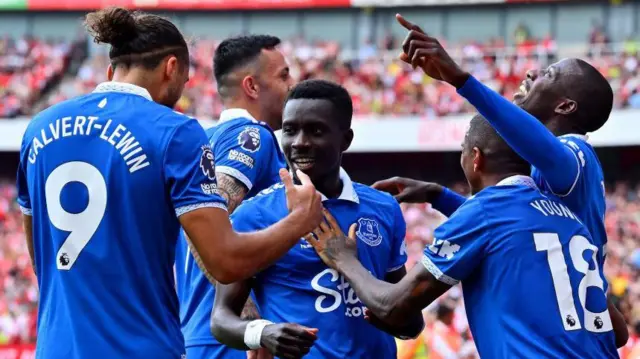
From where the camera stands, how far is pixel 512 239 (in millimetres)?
4301

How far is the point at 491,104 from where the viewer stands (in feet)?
14.2

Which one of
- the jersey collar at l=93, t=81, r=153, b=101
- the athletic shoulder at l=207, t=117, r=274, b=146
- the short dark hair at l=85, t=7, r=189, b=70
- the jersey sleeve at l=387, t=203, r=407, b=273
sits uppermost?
the short dark hair at l=85, t=7, r=189, b=70

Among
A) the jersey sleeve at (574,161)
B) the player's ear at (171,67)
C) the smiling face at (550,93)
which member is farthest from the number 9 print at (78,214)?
the smiling face at (550,93)

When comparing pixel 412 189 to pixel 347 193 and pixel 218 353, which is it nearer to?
pixel 347 193

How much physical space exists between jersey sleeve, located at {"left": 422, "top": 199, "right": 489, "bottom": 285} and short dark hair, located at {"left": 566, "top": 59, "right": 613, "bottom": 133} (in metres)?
1.05

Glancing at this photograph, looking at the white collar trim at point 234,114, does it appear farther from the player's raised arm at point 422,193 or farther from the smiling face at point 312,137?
the smiling face at point 312,137

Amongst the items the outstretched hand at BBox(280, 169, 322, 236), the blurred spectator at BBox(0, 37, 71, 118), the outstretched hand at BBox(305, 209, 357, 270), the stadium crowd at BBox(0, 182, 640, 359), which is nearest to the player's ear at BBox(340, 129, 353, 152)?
the outstretched hand at BBox(305, 209, 357, 270)

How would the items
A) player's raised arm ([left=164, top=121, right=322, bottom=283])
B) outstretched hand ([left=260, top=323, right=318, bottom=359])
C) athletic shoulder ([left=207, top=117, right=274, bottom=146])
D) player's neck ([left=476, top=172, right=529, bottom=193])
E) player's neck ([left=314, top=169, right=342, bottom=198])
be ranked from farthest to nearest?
1. athletic shoulder ([left=207, top=117, right=274, bottom=146])
2. player's neck ([left=314, top=169, right=342, bottom=198])
3. player's neck ([left=476, top=172, right=529, bottom=193])
4. outstretched hand ([left=260, top=323, right=318, bottom=359])
5. player's raised arm ([left=164, top=121, right=322, bottom=283])

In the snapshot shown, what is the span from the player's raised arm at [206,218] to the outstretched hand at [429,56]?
904mm

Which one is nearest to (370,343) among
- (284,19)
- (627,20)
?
(627,20)

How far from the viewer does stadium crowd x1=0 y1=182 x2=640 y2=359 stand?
13.2 m

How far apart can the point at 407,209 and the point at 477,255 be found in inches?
675

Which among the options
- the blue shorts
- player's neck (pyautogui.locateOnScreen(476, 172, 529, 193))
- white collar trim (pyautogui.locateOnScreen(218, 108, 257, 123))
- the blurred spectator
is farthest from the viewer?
the blurred spectator

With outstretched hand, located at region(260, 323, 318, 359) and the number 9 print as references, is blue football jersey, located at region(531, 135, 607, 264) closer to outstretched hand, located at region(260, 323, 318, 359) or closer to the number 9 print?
outstretched hand, located at region(260, 323, 318, 359)
